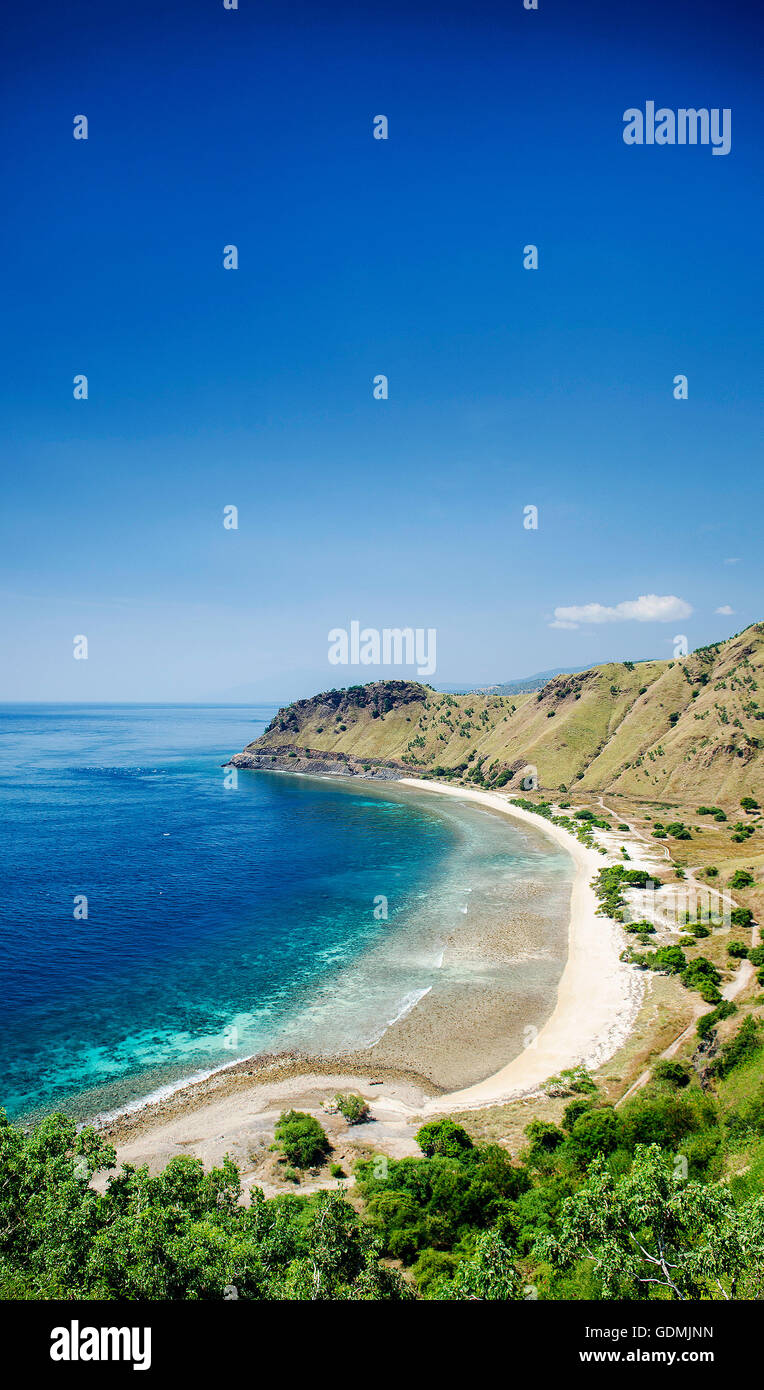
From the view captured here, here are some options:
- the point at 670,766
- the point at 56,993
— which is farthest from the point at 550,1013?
the point at 670,766

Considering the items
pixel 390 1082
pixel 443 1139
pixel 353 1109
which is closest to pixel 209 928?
pixel 390 1082

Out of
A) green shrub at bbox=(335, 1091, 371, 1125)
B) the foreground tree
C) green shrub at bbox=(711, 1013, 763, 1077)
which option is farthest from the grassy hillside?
the foreground tree

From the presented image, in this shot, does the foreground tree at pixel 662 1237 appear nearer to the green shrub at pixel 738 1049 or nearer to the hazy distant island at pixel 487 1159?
the hazy distant island at pixel 487 1159

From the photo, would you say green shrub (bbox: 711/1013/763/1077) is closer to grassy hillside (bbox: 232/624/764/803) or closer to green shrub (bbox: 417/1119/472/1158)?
green shrub (bbox: 417/1119/472/1158)

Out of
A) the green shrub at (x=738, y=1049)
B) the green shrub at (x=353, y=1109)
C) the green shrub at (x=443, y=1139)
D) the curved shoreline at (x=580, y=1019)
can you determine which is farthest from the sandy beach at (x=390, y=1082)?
the green shrub at (x=738, y=1049)

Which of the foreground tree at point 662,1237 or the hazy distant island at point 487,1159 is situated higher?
the foreground tree at point 662,1237
